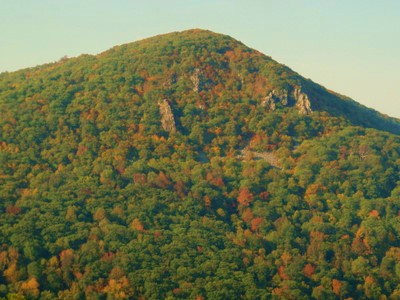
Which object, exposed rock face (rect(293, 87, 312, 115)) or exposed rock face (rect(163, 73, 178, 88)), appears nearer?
exposed rock face (rect(163, 73, 178, 88))

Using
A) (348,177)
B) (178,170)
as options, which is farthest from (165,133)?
(348,177)

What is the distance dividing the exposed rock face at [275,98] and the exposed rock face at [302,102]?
3.27 meters

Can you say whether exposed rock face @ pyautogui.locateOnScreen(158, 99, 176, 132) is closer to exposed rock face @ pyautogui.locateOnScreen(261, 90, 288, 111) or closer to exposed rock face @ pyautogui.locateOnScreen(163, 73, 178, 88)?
exposed rock face @ pyautogui.locateOnScreen(163, 73, 178, 88)

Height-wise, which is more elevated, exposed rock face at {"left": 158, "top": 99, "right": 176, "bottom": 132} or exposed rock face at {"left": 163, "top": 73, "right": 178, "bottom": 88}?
exposed rock face at {"left": 163, "top": 73, "right": 178, "bottom": 88}

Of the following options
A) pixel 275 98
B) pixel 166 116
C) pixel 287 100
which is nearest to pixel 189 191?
pixel 166 116

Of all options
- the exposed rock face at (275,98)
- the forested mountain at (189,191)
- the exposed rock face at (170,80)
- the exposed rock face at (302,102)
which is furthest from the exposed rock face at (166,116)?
the exposed rock face at (302,102)

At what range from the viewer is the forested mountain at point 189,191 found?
130m

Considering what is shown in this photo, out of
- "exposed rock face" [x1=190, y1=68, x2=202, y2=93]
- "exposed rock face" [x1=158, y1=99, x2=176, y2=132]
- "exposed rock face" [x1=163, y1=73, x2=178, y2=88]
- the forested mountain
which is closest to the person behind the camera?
the forested mountain

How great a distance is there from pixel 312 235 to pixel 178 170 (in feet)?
125

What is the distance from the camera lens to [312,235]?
6038 inches

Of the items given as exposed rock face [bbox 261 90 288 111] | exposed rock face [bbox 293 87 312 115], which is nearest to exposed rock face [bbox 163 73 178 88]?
exposed rock face [bbox 261 90 288 111]

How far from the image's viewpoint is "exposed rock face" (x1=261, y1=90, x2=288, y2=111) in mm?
195750

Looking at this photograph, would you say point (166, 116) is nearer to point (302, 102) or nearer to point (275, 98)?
point (275, 98)

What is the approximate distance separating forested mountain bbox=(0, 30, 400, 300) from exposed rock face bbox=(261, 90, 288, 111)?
40cm
